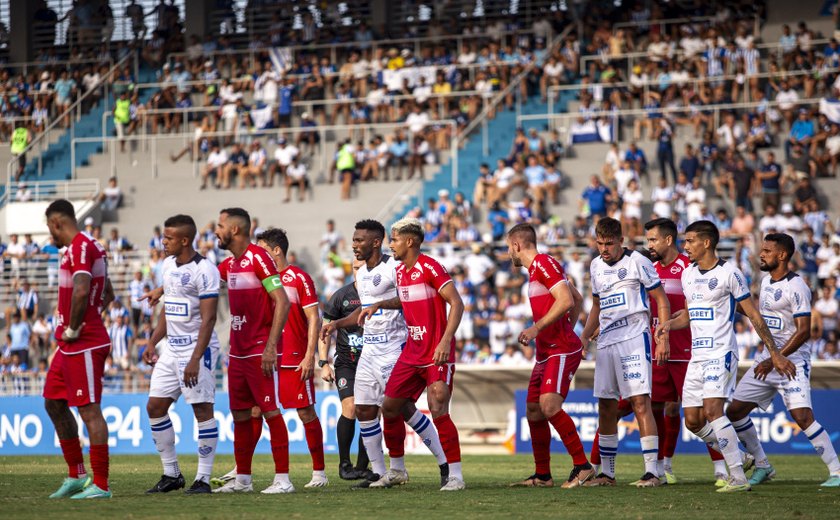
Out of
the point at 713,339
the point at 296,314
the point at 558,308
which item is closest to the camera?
the point at 558,308

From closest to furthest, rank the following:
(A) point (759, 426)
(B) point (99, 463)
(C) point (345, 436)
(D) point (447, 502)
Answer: (D) point (447, 502)
(B) point (99, 463)
(C) point (345, 436)
(A) point (759, 426)

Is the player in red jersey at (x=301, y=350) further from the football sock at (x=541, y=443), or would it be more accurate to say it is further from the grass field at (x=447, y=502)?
the football sock at (x=541, y=443)

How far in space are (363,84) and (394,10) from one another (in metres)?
4.70

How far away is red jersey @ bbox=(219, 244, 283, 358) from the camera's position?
1256 centimetres

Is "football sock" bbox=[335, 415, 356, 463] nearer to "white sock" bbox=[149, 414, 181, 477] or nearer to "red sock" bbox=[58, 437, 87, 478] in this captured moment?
"white sock" bbox=[149, 414, 181, 477]

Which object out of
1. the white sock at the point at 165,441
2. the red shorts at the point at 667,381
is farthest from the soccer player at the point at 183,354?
the red shorts at the point at 667,381

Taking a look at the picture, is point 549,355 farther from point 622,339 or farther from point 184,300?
point 184,300

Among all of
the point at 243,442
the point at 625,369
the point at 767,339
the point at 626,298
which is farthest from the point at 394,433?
the point at 767,339

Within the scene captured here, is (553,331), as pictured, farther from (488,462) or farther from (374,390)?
(488,462)

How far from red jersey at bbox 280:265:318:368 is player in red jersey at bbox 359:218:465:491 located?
3.88ft

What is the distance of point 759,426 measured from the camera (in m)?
22.9

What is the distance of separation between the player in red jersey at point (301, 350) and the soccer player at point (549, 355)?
7.31 feet

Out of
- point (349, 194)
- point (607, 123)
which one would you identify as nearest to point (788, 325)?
point (607, 123)

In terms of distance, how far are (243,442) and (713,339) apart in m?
4.84
